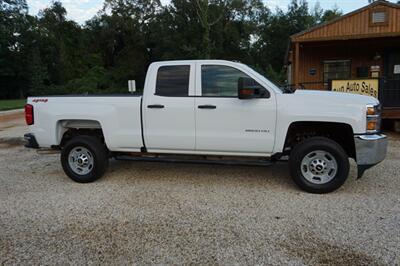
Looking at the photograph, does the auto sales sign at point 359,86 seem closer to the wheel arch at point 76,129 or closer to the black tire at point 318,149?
the black tire at point 318,149

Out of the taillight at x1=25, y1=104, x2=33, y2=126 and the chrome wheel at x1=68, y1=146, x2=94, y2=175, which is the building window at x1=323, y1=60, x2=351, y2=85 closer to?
the chrome wheel at x1=68, y1=146, x2=94, y2=175

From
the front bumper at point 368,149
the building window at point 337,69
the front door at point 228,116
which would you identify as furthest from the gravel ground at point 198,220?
the building window at point 337,69

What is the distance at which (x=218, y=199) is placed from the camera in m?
4.54

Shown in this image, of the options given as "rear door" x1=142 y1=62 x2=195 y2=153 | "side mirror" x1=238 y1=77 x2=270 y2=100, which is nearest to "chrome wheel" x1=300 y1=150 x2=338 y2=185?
"side mirror" x1=238 y1=77 x2=270 y2=100

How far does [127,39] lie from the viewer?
50.1 meters

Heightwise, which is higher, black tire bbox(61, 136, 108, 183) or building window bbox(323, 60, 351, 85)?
building window bbox(323, 60, 351, 85)

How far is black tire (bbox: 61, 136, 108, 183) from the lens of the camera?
5309 millimetres

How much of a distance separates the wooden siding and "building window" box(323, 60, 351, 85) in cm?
207

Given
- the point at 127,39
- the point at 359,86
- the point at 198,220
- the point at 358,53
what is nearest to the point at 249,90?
the point at 198,220

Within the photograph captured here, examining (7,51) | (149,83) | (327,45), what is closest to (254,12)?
(327,45)

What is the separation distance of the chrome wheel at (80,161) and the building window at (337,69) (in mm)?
11558

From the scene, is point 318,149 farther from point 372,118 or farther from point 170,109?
point 170,109

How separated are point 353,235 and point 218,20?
128 ft

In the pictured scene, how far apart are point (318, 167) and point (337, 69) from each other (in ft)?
35.2
